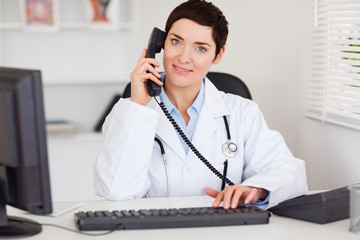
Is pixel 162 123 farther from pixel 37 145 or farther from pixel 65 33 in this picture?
pixel 65 33

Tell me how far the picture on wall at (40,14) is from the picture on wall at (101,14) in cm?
23

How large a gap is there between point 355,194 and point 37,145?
901 mm

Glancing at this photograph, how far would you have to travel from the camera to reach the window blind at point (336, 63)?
263 centimetres

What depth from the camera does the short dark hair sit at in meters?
2.23

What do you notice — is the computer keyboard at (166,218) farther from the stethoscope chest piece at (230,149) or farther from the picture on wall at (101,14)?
the picture on wall at (101,14)

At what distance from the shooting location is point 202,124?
2262mm

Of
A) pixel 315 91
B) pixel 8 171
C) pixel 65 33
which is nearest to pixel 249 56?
pixel 315 91

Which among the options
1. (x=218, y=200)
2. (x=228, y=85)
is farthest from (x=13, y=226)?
(x=228, y=85)

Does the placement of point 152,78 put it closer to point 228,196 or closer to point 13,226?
point 228,196

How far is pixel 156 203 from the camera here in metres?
1.92

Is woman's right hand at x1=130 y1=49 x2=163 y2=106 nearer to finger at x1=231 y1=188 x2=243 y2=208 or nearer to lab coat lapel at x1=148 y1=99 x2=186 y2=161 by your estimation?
lab coat lapel at x1=148 y1=99 x2=186 y2=161

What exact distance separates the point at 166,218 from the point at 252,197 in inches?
14.0

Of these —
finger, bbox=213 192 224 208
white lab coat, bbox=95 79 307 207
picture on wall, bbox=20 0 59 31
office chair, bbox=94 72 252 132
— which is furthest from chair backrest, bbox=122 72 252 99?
picture on wall, bbox=20 0 59 31

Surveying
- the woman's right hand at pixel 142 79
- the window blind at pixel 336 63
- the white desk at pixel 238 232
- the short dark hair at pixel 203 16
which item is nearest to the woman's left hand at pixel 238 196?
the white desk at pixel 238 232
